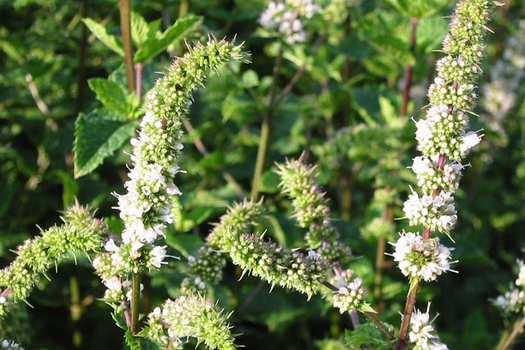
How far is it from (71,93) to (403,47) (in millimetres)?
1842

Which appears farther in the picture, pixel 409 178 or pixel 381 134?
pixel 409 178

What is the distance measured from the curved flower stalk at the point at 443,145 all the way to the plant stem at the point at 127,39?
110 centimetres

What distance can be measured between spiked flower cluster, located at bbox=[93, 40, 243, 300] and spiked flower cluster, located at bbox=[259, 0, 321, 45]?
1.32 meters

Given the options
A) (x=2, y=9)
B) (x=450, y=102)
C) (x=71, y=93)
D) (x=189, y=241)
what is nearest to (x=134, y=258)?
(x=189, y=241)

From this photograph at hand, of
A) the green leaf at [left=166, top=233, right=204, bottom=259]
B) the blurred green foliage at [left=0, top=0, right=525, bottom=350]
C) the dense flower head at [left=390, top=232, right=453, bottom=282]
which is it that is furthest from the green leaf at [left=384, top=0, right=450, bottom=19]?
the dense flower head at [left=390, top=232, right=453, bottom=282]

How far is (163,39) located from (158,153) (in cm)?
80

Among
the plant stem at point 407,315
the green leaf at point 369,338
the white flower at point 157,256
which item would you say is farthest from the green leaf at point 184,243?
the plant stem at point 407,315

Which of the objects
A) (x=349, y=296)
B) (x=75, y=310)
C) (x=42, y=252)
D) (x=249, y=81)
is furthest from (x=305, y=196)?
(x=75, y=310)

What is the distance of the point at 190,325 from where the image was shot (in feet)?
4.99

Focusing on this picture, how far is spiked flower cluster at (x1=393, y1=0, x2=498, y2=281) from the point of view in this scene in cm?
154

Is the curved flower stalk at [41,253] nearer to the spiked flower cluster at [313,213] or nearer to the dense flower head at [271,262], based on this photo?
the dense flower head at [271,262]

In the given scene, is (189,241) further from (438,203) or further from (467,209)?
(467,209)

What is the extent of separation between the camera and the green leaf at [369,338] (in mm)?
1619

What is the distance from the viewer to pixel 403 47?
283 centimetres
